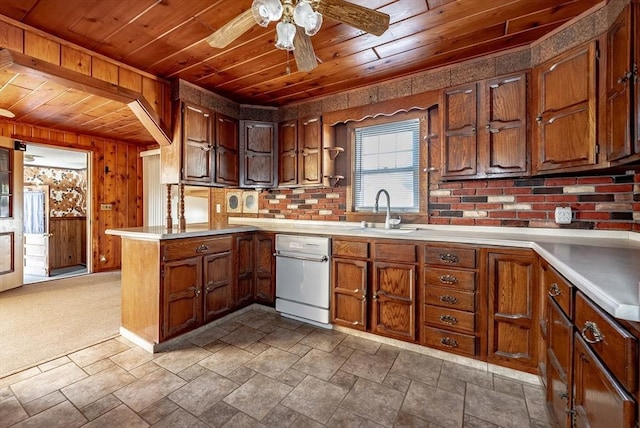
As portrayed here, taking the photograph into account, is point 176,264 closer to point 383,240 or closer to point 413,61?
point 383,240

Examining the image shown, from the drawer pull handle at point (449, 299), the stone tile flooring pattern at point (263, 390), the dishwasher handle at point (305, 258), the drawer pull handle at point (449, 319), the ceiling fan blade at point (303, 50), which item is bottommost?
the stone tile flooring pattern at point (263, 390)

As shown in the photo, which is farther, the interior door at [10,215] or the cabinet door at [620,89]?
the interior door at [10,215]

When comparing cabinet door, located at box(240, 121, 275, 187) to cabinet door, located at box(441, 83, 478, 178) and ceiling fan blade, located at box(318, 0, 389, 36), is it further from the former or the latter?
ceiling fan blade, located at box(318, 0, 389, 36)

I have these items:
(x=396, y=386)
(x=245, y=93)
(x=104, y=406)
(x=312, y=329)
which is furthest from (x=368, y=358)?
(x=245, y=93)

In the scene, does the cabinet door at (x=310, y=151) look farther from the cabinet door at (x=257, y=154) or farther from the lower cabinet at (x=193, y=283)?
the lower cabinet at (x=193, y=283)

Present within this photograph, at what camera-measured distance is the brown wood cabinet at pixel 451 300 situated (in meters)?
2.05

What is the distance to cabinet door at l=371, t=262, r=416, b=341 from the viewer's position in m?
2.27

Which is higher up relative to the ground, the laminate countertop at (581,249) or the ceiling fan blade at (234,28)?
the ceiling fan blade at (234,28)

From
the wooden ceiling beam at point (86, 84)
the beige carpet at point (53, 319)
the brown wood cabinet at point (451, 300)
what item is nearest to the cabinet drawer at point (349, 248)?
the brown wood cabinet at point (451, 300)

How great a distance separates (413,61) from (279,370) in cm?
271

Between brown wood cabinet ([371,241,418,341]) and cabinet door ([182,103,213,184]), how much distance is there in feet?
6.53

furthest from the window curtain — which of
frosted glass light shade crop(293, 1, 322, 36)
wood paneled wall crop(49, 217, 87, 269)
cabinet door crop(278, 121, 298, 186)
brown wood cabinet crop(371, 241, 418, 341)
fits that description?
frosted glass light shade crop(293, 1, 322, 36)

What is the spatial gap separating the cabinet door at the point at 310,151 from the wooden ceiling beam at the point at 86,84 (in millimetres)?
1391

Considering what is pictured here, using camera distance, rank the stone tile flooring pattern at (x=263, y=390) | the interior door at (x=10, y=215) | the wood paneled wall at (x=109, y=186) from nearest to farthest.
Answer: the stone tile flooring pattern at (x=263, y=390) < the interior door at (x=10, y=215) < the wood paneled wall at (x=109, y=186)
